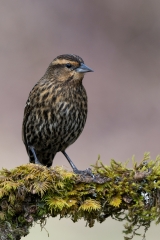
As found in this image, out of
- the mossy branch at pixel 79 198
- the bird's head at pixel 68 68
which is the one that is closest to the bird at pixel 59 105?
the bird's head at pixel 68 68

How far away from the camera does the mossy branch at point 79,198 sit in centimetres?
430

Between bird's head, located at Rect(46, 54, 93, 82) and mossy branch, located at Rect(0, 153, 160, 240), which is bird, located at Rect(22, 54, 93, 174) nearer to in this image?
bird's head, located at Rect(46, 54, 93, 82)

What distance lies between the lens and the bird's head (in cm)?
645

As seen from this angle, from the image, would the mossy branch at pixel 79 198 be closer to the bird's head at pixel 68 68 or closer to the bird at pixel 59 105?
the bird at pixel 59 105

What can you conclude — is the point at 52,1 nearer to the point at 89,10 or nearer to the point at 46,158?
the point at 89,10

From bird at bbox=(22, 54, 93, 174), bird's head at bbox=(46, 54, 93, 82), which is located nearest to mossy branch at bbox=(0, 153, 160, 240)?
bird at bbox=(22, 54, 93, 174)

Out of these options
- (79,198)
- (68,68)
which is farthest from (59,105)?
(79,198)

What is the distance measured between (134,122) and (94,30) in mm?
3725

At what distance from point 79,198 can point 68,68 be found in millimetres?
2421

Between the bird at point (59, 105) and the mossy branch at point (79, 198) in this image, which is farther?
the bird at point (59, 105)

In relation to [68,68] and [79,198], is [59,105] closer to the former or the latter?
[68,68]

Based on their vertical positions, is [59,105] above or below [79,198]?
above

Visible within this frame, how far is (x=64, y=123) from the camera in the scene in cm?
652

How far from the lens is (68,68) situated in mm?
6527
